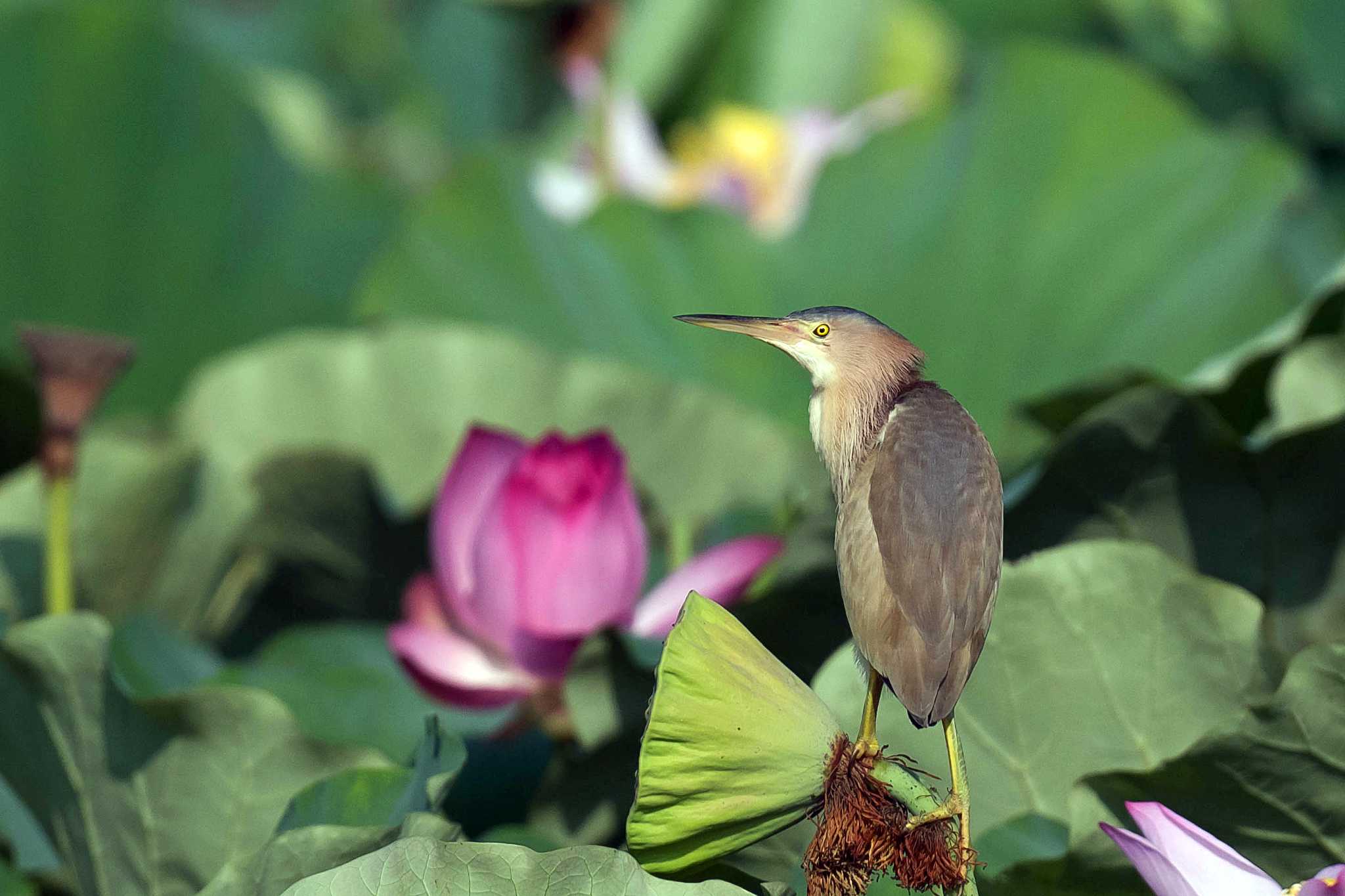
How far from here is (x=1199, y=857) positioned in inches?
16.5

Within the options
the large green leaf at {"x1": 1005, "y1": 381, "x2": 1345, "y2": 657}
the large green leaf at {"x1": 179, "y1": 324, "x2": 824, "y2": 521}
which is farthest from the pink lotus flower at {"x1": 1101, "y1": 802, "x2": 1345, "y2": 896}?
the large green leaf at {"x1": 179, "y1": 324, "x2": 824, "y2": 521}

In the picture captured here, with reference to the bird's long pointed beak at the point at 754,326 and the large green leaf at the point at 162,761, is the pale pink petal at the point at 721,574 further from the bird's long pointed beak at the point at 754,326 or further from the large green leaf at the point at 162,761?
the bird's long pointed beak at the point at 754,326

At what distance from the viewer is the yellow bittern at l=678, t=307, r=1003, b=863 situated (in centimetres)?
37

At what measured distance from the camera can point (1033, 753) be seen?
58cm

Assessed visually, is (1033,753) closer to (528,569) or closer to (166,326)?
(528,569)

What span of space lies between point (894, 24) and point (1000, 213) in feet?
3.08

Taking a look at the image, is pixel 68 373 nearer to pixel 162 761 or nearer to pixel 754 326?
pixel 162 761

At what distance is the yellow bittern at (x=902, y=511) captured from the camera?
14.5 inches

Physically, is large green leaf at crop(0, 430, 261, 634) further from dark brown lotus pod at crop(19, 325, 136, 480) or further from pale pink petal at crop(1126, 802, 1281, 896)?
pale pink petal at crop(1126, 802, 1281, 896)

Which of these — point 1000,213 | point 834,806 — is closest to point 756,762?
point 834,806

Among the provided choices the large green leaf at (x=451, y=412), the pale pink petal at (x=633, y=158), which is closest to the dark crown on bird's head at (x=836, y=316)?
the large green leaf at (x=451, y=412)

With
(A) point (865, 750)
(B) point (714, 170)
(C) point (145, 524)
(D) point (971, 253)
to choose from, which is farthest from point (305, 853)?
(B) point (714, 170)

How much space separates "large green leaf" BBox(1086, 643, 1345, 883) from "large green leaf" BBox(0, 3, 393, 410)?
3.49 feet

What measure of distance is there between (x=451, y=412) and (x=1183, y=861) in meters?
0.75
